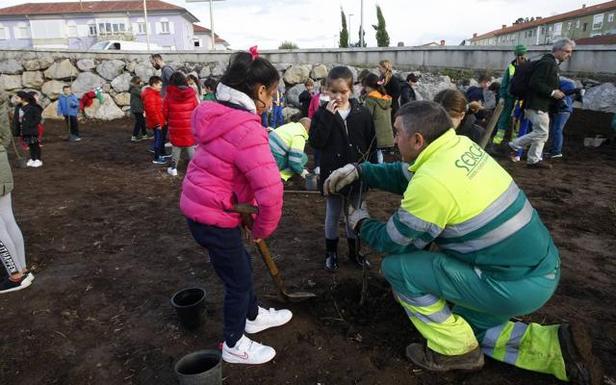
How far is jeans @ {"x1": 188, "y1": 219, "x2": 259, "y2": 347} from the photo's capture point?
2.41m

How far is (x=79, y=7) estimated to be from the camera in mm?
48469

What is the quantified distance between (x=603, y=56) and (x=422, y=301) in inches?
418

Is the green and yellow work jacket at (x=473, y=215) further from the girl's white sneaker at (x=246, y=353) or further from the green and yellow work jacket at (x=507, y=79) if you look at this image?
the green and yellow work jacket at (x=507, y=79)

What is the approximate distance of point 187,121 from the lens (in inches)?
287

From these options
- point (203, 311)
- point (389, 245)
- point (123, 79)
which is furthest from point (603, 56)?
point (123, 79)

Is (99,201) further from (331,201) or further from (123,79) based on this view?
(123,79)

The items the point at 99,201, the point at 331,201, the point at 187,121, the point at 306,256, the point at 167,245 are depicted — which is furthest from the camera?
the point at 187,121

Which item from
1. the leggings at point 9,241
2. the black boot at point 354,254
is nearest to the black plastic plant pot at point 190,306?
the black boot at point 354,254

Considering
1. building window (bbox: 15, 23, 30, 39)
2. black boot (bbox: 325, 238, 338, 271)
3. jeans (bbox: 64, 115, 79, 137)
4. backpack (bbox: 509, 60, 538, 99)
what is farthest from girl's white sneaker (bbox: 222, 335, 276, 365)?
building window (bbox: 15, 23, 30, 39)

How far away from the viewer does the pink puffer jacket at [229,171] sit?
2.22 m

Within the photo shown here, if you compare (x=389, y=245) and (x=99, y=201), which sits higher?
(x=389, y=245)

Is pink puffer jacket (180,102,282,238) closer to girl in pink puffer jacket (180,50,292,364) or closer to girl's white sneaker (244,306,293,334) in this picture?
girl in pink puffer jacket (180,50,292,364)

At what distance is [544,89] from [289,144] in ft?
14.6

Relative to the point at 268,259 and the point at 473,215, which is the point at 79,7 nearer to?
the point at 268,259
